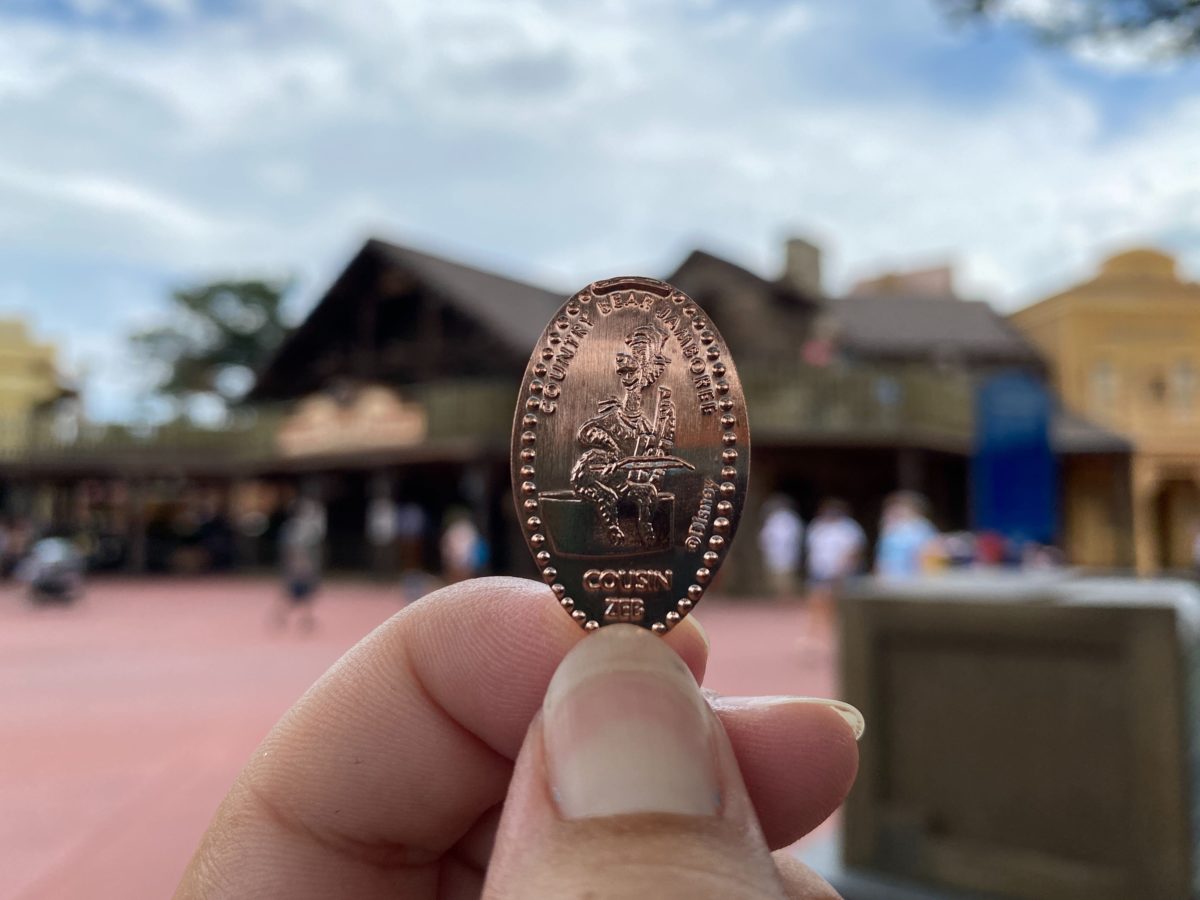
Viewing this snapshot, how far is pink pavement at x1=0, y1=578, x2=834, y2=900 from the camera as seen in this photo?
4910 millimetres

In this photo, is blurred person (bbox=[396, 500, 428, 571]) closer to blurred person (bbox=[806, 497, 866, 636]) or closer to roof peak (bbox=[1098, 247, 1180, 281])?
blurred person (bbox=[806, 497, 866, 636])

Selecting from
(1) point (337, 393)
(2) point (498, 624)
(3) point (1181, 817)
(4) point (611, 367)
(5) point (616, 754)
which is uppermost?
(1) point (337, 393)

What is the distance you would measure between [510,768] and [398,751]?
0.28 m

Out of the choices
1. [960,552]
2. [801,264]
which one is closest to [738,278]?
[801,264]

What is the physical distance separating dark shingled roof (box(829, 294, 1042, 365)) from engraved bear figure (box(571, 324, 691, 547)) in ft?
70.6

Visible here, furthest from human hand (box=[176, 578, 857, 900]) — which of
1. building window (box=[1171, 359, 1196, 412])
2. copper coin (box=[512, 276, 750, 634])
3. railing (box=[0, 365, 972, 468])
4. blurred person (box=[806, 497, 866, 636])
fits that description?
building window (box=[1171, 359, 1196, 412])

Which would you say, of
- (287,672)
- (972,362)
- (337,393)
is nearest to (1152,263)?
(972,362)

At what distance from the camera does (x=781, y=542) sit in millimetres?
14141

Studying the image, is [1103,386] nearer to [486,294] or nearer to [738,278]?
[738,278]

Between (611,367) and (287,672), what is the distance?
929 centimetres

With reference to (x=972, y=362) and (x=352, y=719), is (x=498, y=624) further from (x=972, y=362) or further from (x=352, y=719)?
(x=972, y=362)

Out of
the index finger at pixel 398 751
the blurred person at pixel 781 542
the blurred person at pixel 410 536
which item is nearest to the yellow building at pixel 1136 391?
the blurred person at pixel 781 542

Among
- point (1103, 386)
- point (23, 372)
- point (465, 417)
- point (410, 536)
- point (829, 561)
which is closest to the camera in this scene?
point (829, 561)

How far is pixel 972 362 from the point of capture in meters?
23.3
